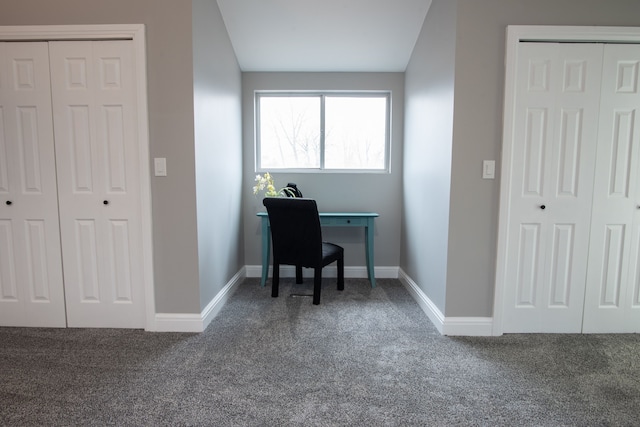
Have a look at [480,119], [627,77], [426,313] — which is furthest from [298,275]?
[627,77]

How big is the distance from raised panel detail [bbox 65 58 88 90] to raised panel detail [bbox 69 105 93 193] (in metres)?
0.14

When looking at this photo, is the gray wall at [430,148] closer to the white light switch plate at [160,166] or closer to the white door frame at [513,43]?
the white door frame at [513,43]

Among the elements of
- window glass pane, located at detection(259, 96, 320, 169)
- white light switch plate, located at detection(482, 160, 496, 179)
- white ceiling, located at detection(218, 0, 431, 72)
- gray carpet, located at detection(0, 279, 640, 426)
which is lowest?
gray carpet, located at detection(0, 279, 640, 426)

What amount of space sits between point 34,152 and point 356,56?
2.75m

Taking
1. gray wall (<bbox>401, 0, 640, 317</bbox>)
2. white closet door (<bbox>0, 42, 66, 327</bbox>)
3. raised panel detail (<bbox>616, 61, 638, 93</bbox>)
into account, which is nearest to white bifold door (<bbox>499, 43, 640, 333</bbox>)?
raised panel detail (<bbox>616, 61, 638, 93</bbox>)

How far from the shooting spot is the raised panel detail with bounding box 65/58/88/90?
2.37 metres

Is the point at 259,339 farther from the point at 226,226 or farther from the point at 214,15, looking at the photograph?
the point at 214,15

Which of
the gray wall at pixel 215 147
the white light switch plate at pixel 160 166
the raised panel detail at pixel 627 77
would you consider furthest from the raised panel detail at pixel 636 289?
the white light switch plate at pixel 160 166

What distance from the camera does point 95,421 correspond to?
1562mm

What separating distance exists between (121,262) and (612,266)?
3436mm

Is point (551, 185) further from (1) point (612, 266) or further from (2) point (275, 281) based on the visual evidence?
(2) point (275, 281)

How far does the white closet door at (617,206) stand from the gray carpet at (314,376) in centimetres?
19

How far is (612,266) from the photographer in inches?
97.3

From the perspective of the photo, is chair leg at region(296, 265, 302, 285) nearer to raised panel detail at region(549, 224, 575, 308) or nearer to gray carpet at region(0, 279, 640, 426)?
gray carpet at region(0, 279, 640, 426)
